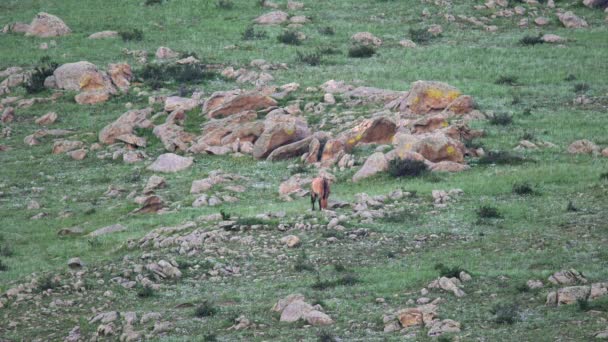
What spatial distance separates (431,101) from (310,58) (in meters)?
8.65

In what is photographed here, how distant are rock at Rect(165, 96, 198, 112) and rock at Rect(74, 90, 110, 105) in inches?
115

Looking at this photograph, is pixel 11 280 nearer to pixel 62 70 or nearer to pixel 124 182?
pixel 124 182

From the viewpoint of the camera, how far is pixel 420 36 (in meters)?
39.1

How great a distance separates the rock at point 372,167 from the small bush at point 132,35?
669 inches

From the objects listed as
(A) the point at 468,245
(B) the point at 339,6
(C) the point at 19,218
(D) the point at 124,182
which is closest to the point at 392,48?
Answer: (B) the point at 339,6

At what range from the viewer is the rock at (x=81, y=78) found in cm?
3547

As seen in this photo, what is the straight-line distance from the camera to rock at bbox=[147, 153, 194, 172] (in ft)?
92.4

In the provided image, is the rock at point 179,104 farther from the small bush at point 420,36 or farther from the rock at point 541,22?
the rock at point 541,22

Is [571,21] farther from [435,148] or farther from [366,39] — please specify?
[435,148]

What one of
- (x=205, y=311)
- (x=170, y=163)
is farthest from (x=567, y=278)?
(x=170, y=163)

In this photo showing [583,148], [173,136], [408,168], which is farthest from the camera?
[173,136]

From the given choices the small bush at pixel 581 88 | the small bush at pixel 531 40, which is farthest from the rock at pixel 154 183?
the small bush at pixel 531 40

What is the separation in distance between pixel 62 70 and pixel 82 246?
14505 mm

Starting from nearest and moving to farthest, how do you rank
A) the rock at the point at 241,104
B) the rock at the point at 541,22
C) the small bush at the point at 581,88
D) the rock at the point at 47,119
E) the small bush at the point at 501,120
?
the small bush at the point at 501,120 → the rock at the point at 241,104 → the small bush at the point at 581,88 → the rock at the point at 47,119 → the rock at the point at 541,22
